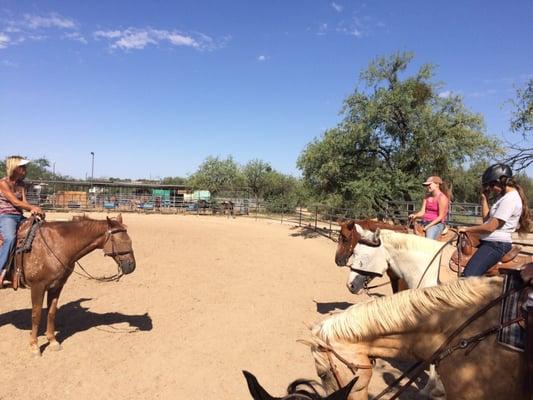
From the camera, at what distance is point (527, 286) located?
1880mm

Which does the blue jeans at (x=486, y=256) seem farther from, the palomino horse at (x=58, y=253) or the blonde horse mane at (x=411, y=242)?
the palomino horse at (x=58, y=253)

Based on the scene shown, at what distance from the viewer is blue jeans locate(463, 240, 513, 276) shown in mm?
3422

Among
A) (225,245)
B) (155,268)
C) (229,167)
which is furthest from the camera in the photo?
(229,167)

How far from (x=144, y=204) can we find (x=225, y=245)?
22754 mm

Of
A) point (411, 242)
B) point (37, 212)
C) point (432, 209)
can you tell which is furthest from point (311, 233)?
point (37, 212)

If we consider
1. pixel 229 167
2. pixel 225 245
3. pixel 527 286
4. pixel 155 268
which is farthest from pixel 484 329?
pixel 229 167

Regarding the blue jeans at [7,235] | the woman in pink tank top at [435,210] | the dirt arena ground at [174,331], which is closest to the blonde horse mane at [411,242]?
the woman in pink tank top at [435,210]

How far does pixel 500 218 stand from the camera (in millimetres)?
3084

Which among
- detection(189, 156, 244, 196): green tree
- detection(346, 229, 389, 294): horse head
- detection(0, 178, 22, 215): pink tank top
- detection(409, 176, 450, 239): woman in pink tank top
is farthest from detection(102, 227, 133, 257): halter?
detection(189, 156, 244, 196): green tree

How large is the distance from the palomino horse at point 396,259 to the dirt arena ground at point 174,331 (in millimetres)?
1084

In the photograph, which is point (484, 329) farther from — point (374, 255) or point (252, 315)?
point (252, 315)

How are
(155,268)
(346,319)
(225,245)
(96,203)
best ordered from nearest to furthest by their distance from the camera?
(346,319) → (155,268) → (225,245) → (96,203)

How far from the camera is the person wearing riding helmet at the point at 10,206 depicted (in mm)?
4500

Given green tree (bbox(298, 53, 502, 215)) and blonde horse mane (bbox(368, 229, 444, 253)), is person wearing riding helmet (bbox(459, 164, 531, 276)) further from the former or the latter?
green tree (bbox(298, 53, 502, 215))
